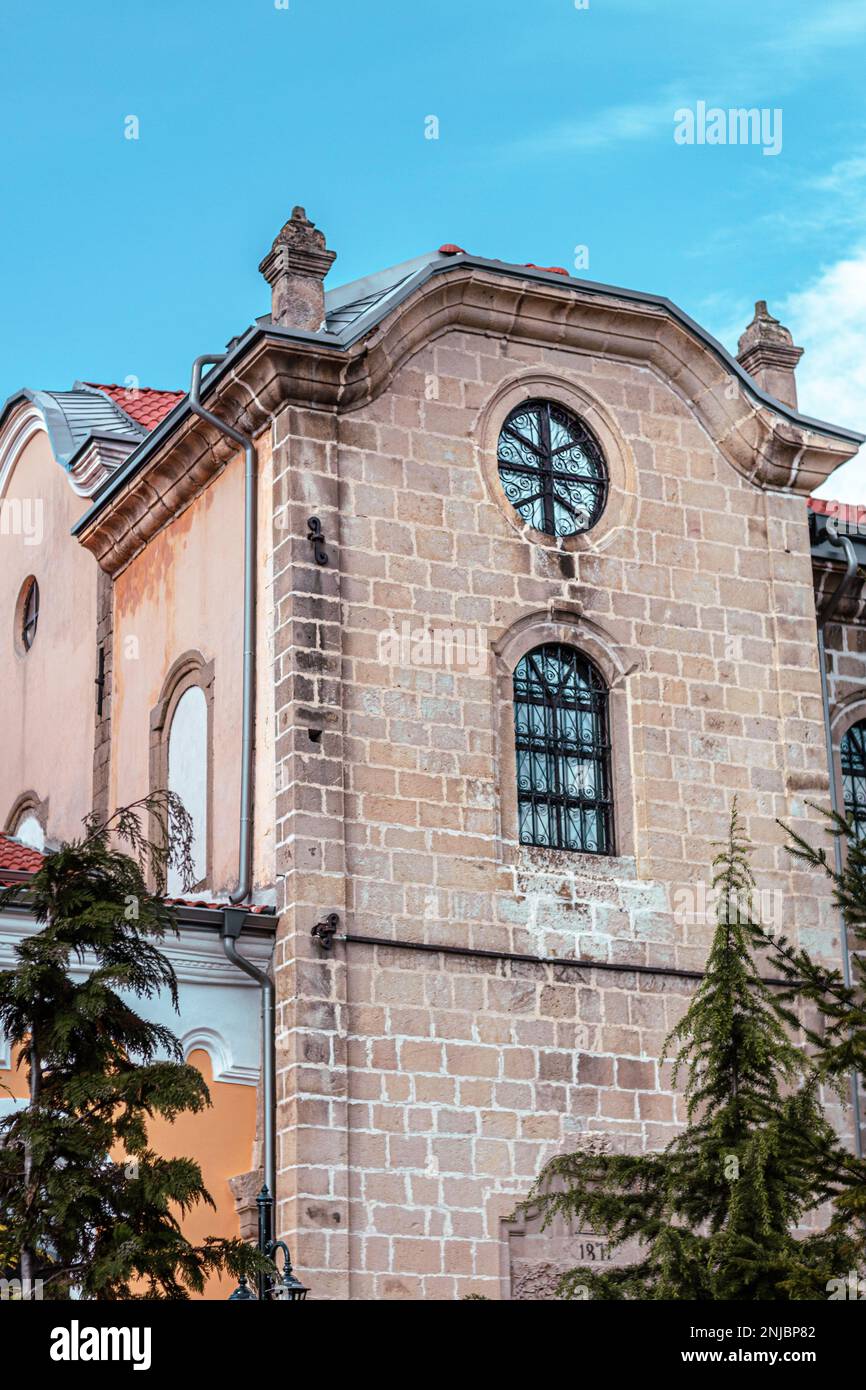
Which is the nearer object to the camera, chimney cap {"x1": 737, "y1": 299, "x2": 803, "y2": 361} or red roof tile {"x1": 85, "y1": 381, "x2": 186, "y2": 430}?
chimney cap {"x1": 737, "y1": 299, "x2": 803, "y2": 361}

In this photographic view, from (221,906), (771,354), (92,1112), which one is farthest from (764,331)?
(92,1112)

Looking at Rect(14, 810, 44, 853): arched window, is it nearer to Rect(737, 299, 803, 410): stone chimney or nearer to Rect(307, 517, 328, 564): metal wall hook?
Rect(307, 517, 328, 564): metal wall hook

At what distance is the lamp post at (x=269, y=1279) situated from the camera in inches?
457

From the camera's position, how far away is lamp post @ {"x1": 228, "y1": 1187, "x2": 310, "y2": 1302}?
11.6 metres

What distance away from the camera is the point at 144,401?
941 inches

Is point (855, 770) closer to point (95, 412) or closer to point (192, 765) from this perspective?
point (192, 765)

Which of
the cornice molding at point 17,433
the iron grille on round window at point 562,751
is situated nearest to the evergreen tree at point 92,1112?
the iron grille on round window at point 562,751

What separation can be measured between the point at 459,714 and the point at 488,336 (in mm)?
3305

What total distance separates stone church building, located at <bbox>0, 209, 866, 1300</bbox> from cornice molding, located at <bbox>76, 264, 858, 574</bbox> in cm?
3

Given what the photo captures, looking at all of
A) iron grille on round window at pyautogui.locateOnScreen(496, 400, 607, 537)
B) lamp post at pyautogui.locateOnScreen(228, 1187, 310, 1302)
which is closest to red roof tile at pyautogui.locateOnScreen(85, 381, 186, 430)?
iron grille on round window at pyautogui.locateOnScreen(496, 400, 607, 537)
